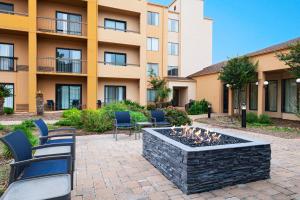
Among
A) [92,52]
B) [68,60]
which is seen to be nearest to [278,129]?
[92,52]

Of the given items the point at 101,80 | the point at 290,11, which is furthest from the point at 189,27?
the point at 290,11

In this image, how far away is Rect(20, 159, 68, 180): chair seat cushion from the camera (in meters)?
3.11

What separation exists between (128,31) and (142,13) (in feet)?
7.42

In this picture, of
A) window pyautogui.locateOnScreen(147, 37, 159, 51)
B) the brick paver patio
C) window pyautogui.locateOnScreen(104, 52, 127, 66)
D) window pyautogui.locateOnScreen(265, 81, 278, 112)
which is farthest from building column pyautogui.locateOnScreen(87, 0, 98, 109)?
window pyautogui.locateOnScreen(265, 81, 278, 112)

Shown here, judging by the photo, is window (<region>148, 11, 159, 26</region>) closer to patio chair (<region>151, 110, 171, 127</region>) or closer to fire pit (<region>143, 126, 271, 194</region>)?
patio chair (<region>151, 110, 171, 127</region>)

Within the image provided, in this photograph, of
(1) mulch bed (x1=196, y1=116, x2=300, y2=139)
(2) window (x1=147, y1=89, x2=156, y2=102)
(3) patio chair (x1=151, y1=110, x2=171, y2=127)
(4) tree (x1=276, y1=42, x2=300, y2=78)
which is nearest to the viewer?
(3) patio chair (x1=151, y1=110, x2=171, y2=127)

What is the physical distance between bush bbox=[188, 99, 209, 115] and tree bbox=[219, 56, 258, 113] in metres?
5.01

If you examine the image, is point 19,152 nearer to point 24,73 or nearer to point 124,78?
point 24,73

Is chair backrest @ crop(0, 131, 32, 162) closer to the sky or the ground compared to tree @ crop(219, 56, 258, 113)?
closer to the ground

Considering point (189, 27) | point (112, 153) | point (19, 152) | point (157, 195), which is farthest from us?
point (189, 27)

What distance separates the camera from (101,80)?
66.6ft

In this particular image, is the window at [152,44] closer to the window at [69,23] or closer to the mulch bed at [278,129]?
the window at [69,23]

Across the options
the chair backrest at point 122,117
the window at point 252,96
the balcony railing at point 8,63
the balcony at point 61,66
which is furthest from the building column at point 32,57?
the window at point 252,96

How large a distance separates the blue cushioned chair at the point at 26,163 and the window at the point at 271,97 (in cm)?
1712
